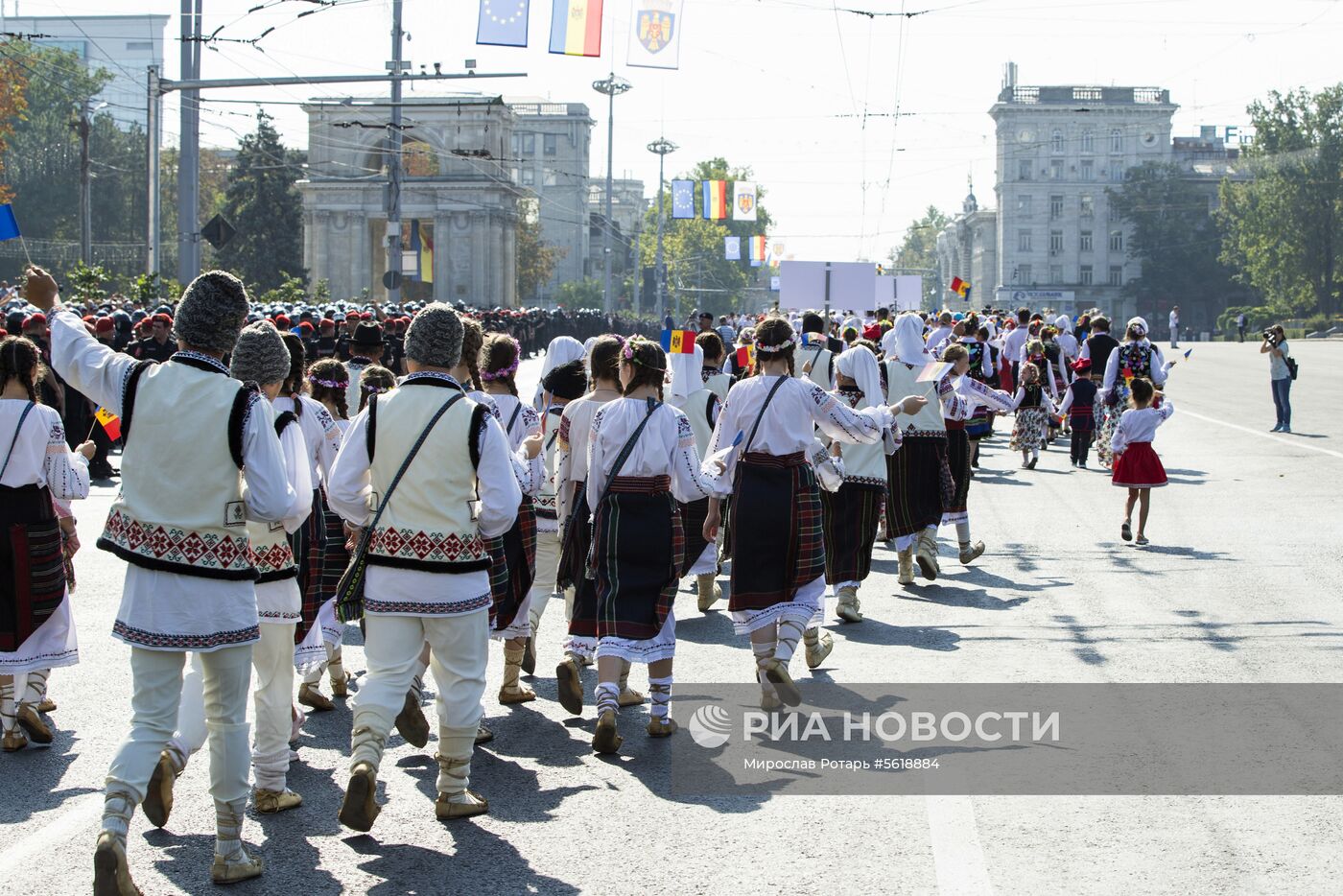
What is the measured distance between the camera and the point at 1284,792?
6.14 metres

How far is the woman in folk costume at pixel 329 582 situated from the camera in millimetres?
7391

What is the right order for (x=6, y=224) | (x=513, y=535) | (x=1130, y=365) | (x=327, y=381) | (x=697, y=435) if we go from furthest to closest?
(x=1130, y=365), (x=697, y=435), (x=6, y=224), (x=327, y=381), (x=513, y=535)

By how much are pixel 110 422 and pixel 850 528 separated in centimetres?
547

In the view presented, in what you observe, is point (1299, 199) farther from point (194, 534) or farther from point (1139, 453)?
point (194, 534)

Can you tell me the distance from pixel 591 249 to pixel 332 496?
128076 millimetres

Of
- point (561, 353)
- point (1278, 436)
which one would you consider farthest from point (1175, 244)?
point (561, 353)

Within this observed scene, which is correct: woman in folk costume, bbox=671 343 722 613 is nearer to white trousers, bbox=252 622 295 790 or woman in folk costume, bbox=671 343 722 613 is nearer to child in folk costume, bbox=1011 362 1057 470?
white trousers, bbox=252 622 295 790

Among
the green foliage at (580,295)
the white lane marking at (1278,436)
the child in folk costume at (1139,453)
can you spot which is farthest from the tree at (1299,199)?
the child in folk costume at (1139,453)

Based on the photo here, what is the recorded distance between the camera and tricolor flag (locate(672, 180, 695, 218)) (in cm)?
6406

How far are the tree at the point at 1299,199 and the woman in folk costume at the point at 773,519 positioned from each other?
9627cm

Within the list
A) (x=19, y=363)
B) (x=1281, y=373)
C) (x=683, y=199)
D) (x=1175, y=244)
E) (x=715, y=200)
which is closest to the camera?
(x=19, y=363)

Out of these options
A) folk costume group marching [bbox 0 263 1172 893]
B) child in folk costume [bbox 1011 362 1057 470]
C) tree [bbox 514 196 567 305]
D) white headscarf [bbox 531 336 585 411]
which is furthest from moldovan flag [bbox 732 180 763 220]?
white headscarf [bbox 531 336 585 411]

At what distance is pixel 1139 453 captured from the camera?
13.7 meters

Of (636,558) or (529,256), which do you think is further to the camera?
(529,256)
